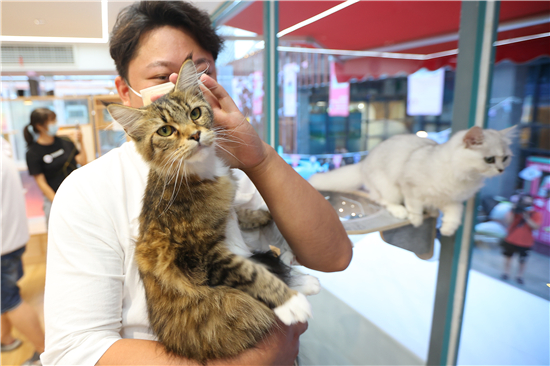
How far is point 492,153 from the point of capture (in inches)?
52.0

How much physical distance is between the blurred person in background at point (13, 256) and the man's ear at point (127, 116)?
1961 mm

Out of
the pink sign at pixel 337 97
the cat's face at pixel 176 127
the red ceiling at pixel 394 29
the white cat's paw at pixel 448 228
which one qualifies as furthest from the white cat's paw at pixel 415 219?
the cat's face at pixel 176 127

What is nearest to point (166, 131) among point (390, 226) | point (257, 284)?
point (257, 284)

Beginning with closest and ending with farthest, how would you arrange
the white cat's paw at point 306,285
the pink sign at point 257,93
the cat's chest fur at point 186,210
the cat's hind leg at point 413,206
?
the cat's chest fur at point 186,210
the white cat's paw at point 306,285
the cat's hind leg at point 413,206
the pink sign at point 257,93

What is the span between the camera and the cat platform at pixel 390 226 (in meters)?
1.61

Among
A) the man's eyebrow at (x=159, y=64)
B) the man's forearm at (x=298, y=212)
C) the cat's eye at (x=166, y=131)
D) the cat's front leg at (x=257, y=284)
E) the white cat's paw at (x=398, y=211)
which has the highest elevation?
the man's eyebrow at (x=159, y=64)

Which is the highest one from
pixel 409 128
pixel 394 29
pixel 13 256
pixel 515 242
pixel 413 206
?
pixel 394 29

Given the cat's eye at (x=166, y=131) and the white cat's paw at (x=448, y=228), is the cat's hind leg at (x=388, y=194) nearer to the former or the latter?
the white cat's paw at (x=448, y=228)

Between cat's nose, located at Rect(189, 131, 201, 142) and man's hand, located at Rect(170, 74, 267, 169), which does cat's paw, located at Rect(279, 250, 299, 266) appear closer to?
man's hand, located at Rect(170, 74, 267, 169)

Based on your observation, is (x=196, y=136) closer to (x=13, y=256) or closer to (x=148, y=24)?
(x=148, y=24)

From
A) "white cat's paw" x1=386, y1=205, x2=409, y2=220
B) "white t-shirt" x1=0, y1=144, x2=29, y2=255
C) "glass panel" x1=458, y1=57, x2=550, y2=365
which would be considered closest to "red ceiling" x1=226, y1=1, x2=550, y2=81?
"glass panel" x1=458, y1=57, x2=550, y2=365

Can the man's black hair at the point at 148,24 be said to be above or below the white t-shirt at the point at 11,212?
above

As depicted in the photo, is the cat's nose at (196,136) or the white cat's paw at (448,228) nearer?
the cat's nose at (196,136)

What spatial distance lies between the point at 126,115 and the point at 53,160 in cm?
292
